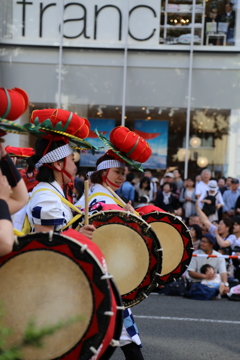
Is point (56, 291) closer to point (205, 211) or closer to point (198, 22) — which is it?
point (205, 211)

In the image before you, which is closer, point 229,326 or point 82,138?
point 82,138

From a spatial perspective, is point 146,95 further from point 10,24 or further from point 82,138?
point 82,138

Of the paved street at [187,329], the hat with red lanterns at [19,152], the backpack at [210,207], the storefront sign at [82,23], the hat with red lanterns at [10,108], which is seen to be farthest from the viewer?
the storefront sign at [82,23]

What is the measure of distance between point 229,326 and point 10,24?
12.0 metres

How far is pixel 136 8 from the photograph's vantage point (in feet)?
56.0

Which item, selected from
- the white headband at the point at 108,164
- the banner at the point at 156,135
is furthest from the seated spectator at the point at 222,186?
the white headband at the point at 108,164

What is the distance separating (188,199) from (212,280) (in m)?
3.10

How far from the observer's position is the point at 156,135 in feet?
55.3

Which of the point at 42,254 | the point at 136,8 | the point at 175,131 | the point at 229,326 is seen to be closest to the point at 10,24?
the point at 136,8

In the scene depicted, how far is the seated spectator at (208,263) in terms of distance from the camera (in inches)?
383

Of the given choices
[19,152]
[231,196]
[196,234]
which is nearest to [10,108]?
[19,152]

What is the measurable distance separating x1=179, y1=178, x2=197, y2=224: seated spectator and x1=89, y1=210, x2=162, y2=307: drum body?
8.65 metres

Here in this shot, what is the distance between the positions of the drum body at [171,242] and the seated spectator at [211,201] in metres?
6.88

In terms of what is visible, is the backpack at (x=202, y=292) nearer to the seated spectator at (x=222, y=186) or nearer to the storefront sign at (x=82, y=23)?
the seated spectator at (x=222, y=186)
